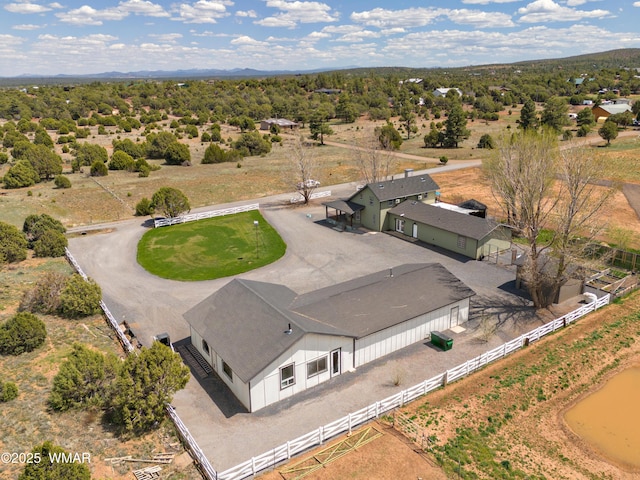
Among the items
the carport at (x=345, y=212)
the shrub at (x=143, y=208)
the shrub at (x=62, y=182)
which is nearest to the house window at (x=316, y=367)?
the carport at (x=345, y=212)

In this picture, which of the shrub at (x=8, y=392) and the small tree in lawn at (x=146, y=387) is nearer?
the small tree in lawn at (x=146, y=387)

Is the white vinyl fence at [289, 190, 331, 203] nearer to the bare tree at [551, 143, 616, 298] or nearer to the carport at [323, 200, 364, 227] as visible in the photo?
the carport at [323, 200, 364, 227]

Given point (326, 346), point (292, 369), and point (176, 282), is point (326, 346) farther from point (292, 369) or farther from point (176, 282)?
point (176, 282)

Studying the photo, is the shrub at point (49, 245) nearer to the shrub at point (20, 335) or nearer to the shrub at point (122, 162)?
the shrub at point (20, 335)

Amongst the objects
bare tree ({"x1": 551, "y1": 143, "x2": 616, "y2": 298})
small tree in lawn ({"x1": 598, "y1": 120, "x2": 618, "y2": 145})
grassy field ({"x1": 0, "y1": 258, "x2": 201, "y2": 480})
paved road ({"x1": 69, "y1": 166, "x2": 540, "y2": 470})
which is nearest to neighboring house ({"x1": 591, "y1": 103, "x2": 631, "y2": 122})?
small tree in lawn ({"x1": 598, "y1": 120, "x2": 618, "y2": 145})

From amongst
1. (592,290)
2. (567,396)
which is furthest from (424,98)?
(567,396)

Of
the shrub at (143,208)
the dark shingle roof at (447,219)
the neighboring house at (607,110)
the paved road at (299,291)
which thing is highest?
the neighboring house at (607,110)

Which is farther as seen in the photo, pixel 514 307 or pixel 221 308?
pixel 514 307
